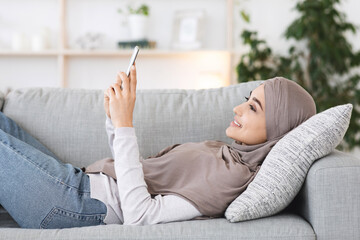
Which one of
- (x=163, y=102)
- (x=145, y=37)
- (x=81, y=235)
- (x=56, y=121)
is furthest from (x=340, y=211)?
(x=145, y=37)

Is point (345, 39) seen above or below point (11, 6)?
below

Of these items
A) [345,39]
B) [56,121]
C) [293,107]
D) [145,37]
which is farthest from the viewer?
[145,37]

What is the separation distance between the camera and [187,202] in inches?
52.0

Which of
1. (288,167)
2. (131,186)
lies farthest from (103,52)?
(288,167)

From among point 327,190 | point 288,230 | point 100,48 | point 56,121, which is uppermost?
point 100,48

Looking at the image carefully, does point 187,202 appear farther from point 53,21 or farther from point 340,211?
point 53,21

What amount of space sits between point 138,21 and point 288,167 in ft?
8.19

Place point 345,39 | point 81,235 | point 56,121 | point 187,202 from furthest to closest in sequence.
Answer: point 345,39
point 56,121
point 187,202
point 81,235

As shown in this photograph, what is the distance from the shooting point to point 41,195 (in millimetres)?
1361

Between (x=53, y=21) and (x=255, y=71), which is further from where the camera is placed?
(x=53, y=21)

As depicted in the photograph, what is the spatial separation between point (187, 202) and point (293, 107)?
1.52 ft

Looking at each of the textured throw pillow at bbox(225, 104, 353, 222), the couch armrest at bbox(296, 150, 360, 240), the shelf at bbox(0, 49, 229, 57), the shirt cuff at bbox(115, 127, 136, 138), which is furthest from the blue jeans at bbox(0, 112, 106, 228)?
the shelf at bbox(0, 49, 229, 57)

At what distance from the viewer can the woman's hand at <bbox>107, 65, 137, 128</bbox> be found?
1329 mm

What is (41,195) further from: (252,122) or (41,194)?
(252,122)
